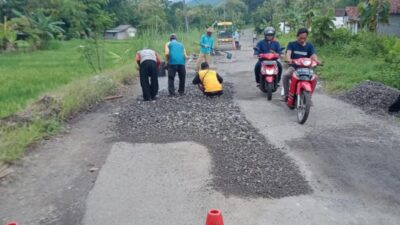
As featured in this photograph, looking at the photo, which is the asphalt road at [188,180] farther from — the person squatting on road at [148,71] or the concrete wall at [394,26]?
the concrete wall at [394,26]

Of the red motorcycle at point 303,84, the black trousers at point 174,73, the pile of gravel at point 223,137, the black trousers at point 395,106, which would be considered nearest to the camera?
the pile of gravel at point 223,137

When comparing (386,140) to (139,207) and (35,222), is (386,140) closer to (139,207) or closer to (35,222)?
(139,207)

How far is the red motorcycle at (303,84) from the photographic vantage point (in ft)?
28.0

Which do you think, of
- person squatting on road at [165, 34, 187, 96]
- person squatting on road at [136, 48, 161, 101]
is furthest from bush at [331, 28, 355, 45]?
person squatting on road at [136, 48, 161, 101]

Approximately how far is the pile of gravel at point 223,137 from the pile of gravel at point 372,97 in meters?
2.68

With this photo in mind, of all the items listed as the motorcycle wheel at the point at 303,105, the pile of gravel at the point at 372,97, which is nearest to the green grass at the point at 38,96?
the motorcycle wheel at the point at 303,105

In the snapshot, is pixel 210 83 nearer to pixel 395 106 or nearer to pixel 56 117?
pixel 56 117

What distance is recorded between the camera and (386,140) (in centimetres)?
726

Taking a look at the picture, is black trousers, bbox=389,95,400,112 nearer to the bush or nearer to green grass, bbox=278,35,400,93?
green grass, bbox=278,35,400,93

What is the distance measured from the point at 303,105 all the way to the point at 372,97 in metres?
2.52

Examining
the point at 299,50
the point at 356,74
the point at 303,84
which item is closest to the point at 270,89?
the point at 299,50

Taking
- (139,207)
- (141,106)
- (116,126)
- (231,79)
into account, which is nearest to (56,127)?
(116,126)

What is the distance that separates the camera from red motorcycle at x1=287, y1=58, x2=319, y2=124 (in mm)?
8523

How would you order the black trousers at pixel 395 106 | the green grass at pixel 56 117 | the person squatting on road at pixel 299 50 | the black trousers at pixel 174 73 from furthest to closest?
the black trousers at pixel 174 73
the person squatting on road at pixel 299 50
the black trousers at pixel 395 106
the green grass at pixel 56 117
